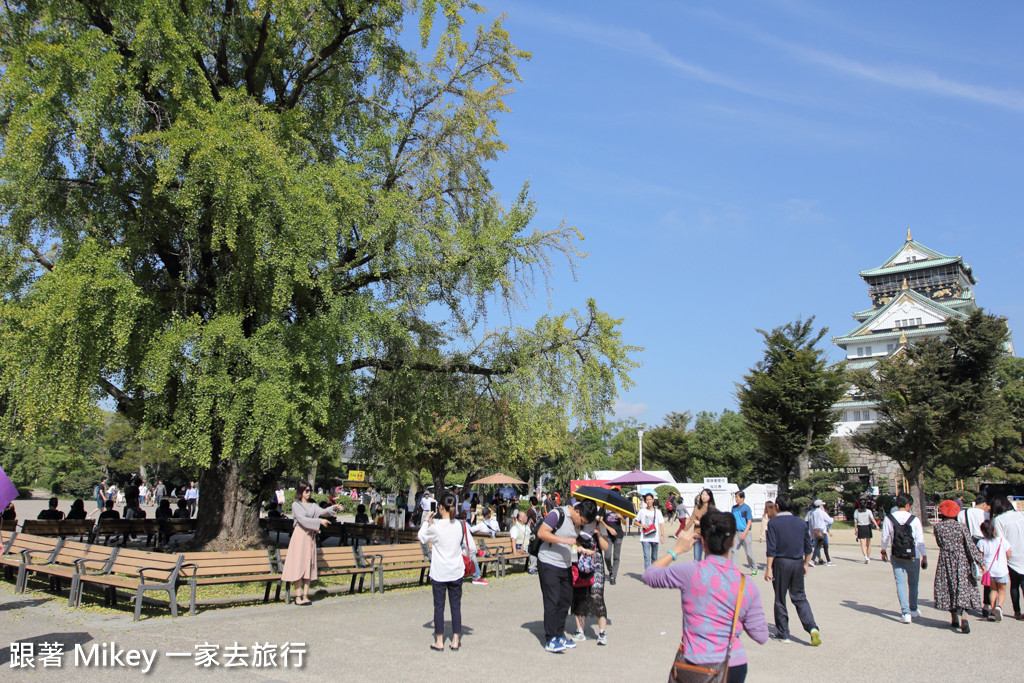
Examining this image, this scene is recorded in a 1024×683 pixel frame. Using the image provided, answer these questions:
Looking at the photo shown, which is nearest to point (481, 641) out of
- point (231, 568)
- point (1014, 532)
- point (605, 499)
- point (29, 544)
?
point (605, 499)

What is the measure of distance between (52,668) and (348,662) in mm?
2596

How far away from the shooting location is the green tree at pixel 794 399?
1564 inches

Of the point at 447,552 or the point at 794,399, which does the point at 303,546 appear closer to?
the point at 447,552

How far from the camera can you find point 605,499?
27.5 feet

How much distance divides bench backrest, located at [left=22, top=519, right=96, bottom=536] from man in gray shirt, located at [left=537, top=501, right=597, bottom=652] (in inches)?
492

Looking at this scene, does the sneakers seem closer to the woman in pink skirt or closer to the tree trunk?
the woman in pink skirt

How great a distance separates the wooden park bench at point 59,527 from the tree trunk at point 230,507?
3.06 metres

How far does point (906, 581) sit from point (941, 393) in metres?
29.1

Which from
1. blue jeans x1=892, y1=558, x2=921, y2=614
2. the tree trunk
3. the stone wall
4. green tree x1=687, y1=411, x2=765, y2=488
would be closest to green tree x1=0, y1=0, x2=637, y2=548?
the tree trunk

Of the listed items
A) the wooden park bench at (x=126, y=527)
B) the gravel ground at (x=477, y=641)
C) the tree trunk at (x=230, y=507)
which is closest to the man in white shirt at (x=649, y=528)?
the gravel ground at (x=477, y=641)

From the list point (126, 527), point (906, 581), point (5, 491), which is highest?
point (5, 491)

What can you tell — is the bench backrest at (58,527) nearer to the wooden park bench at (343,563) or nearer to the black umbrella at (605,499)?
the wooden park bench at (343,563)

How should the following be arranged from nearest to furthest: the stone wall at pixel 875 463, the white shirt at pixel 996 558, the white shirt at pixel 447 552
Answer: the white shirt at pixel 447 552 < the white shirt at pixel 996 558 < the stone wall at pixel 875 463

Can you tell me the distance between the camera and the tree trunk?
14195mm
